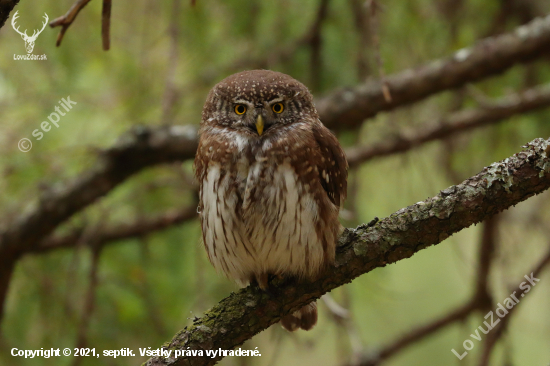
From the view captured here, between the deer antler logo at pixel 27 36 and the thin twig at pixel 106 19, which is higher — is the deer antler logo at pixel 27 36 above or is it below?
above

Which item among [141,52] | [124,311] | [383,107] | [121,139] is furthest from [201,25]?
[124,311]

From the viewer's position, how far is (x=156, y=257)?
455cm

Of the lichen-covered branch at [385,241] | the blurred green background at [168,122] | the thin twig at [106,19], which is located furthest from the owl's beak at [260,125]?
the blurred green background at [168,122]

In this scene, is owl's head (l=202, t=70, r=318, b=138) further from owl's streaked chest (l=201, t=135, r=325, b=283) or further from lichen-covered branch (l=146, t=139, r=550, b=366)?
lichen-covered branch (l=146, t=139, r=550, b=366)

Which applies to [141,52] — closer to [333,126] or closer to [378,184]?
[333,126]

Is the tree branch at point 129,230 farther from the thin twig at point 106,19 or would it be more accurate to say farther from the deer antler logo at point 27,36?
the thin twig at point 106,19

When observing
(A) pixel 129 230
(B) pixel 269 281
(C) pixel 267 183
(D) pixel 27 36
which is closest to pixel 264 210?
(C) pixel 267 183

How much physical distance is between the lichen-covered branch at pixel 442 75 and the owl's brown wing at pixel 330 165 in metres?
1.20

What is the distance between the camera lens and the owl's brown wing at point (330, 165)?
2.82 m

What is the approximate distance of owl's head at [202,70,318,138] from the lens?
2.89m

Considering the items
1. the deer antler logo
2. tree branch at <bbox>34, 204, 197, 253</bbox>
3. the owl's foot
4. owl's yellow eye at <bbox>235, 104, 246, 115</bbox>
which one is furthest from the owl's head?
the deer antler logo

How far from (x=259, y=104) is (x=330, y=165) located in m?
0.50

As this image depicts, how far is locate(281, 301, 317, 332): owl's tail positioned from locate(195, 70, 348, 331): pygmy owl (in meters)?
0.36

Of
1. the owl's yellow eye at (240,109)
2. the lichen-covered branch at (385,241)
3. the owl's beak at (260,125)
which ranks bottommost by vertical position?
the lichen-covered branch at (385,241)
